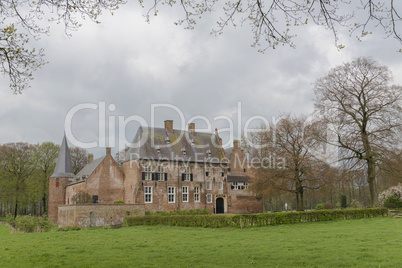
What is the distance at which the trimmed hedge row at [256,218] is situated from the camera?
71.4 feet

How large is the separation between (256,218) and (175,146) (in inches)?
824

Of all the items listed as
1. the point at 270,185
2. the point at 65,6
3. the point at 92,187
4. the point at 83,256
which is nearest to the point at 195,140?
the point at 92,187

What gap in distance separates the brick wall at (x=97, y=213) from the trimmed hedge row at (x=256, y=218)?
3697mm

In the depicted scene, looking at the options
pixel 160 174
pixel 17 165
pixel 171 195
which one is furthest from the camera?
pixel 17 165

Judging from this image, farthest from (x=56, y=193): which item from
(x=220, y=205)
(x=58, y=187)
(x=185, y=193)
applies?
(x=220, y=205)

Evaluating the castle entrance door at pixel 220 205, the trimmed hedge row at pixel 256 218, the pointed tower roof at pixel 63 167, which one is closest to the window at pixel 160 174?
the castle entrance door at pixel 220 205

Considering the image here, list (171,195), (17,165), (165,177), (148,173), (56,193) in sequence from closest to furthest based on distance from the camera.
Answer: (148,173) < (165,177) < (171,195) < (56,193) < (17,165)

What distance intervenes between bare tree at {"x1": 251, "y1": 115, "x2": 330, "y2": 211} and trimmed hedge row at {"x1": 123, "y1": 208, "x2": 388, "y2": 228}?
3581 millimetres

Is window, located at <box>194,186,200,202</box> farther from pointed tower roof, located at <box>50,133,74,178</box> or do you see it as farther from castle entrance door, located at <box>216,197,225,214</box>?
pointed tower roof, located at <box>50,133,74,178</box>

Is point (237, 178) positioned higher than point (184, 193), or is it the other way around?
point (237, 178)

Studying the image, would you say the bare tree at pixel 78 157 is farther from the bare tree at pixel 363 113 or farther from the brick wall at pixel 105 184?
the bare tree at pixel 363 113

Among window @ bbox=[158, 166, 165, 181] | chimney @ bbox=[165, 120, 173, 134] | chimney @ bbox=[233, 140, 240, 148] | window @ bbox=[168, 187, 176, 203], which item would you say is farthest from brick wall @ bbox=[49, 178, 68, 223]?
chimney @ bbox=[233, 140, 240, 148]

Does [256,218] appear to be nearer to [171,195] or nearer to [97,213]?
Result: [97,213]

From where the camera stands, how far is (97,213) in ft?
102
